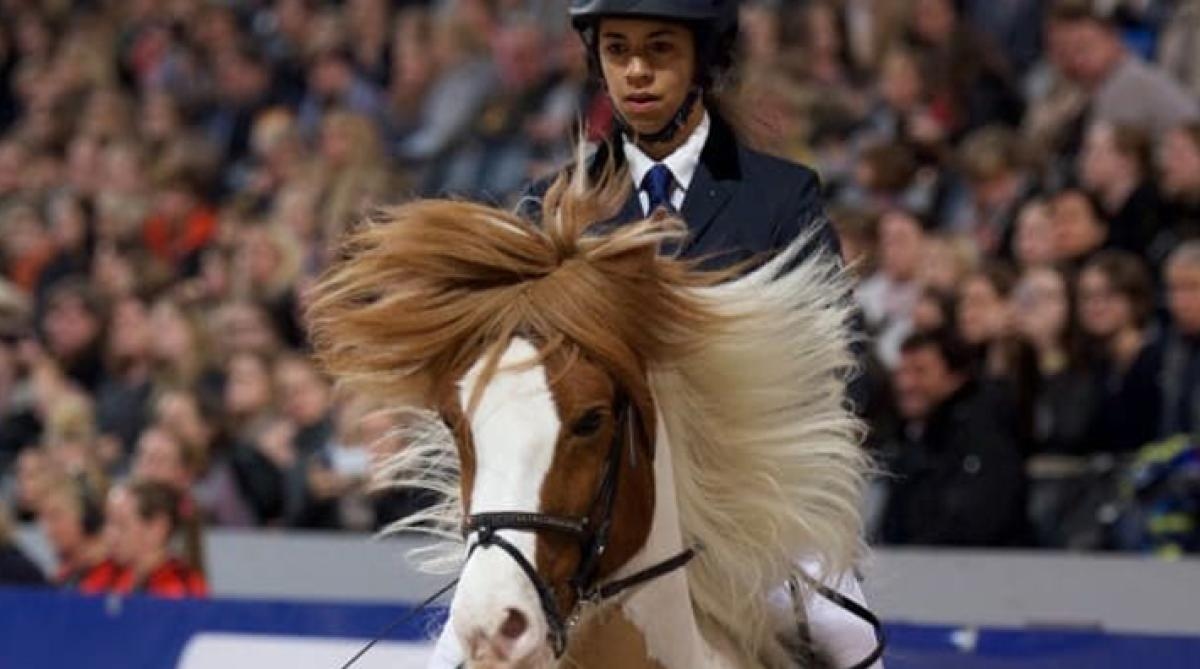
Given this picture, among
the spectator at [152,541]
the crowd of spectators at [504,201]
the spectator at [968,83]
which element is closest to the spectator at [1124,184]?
the crowd of spectators at [504,201]

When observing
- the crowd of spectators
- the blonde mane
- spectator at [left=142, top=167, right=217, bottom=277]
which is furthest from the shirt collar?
spectator at [left=142, top=167, right=217, bottom=277]

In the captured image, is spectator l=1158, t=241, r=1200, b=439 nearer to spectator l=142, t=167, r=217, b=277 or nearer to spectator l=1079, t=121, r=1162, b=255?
spectator l=1079, t=121, r=1162, b=255

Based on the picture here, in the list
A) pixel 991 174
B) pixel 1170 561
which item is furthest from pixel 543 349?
pixel 991 174

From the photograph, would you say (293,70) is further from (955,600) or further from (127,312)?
(955,600)

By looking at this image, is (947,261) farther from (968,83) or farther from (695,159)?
(695,159)

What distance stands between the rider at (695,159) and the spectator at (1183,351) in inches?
154

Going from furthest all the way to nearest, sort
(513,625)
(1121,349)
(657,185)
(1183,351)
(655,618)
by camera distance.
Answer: (1121,349) < (1183,351) < (657,185) < (655,618) < (513,625)

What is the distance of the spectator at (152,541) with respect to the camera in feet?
31.0

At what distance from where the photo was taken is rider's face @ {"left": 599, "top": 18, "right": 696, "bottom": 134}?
5.54 metres

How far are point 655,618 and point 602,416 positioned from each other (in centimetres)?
44

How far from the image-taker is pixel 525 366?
4.72 m

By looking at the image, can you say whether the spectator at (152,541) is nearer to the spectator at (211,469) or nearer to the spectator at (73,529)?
the spectator at (73,529)

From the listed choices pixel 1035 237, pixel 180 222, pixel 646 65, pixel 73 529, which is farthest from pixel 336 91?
pixel 646 65

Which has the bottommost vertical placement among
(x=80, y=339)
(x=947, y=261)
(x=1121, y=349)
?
(x=80, y=339)
